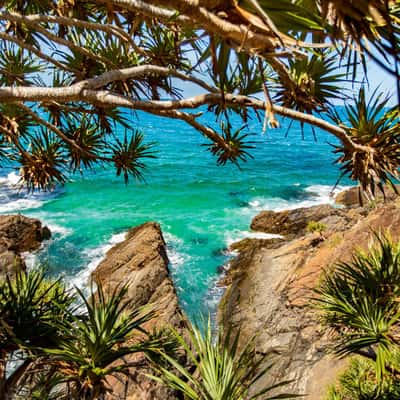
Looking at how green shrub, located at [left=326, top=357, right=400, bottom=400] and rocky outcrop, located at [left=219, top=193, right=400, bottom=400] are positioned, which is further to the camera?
rocky outcrop, located at [left=219, top=193, right=400, bottom=400]

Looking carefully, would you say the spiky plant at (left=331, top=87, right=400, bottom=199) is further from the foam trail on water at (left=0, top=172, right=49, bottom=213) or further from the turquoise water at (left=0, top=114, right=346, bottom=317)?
the foam trail on water at (left=0, top=172, right=49, bottom=213)

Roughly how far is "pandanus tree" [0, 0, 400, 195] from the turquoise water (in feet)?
6.56

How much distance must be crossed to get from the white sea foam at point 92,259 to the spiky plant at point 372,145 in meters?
10.2

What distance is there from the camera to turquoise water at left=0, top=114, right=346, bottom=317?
12.6 meters

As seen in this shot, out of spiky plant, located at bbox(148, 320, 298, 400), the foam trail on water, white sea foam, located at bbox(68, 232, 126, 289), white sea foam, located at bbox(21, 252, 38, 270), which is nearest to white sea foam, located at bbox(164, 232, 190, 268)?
white sea foam, located at bbox(68, 232, 126, 289)

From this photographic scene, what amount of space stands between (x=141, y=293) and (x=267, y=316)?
3.46 m

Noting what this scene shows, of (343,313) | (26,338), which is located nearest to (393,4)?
(26,338)

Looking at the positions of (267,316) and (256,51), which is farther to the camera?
(267,316)

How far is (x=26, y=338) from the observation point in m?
2.87

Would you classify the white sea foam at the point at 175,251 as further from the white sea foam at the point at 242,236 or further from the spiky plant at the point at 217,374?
the spiky plant at the point at 217,374

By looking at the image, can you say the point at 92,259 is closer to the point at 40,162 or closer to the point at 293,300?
the point at 293,300

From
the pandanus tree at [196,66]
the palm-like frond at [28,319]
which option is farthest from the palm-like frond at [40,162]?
the palm-like frond at [28,319]

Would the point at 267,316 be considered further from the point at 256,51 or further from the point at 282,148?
the point at 282,148

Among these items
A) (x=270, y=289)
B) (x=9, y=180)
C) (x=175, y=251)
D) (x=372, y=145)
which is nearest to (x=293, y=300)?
(x=270, y=289)
